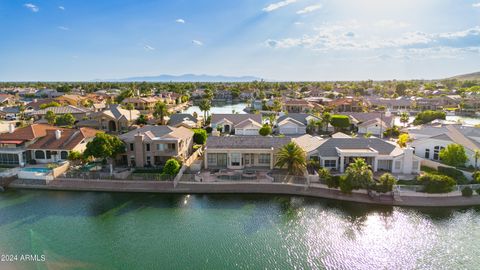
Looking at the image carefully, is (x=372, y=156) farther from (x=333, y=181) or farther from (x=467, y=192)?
(x=467, y=192)

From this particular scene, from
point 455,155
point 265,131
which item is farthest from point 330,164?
point 265,131

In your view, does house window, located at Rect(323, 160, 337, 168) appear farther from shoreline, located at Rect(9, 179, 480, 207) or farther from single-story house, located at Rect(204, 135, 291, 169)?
single-story house, located at Rect(204, 135, 291, 169)

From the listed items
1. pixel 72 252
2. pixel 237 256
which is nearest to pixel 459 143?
pixel 237 256

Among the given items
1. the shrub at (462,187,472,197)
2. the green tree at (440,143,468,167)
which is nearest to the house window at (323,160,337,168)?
the green tree at (440,143,468,167)

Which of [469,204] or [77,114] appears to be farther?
[77,114]

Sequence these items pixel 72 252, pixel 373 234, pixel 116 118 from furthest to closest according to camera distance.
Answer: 1. pixel 116 118
2. pixel 373 234
3. pixel 72 252

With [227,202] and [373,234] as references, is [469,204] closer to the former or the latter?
[373,234]
